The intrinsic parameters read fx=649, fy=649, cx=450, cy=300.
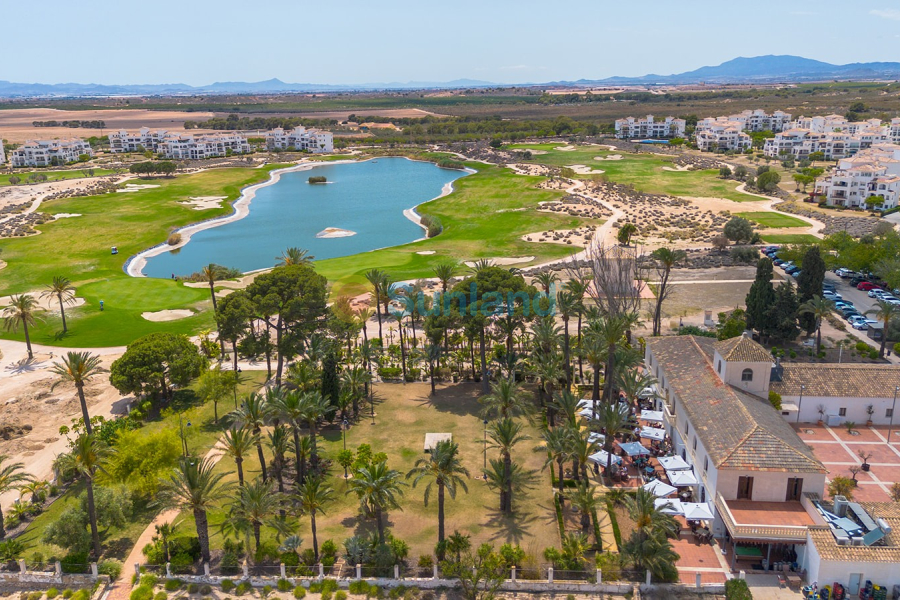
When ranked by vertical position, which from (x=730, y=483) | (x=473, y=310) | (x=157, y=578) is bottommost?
(x=157, y=578)

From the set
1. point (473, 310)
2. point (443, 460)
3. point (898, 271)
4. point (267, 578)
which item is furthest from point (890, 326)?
point (267, 578)

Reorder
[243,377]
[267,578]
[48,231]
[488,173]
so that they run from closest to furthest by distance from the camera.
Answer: [267,578] < [243,377] < [48,231] < [488,173]

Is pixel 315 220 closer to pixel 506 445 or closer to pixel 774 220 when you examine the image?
pixel 774 220

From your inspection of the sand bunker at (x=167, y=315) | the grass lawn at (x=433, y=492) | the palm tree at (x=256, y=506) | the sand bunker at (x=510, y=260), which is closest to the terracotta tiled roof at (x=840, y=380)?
the grass lawn at (x=433, y=492)

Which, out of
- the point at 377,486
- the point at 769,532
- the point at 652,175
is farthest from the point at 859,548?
the point at 652,175

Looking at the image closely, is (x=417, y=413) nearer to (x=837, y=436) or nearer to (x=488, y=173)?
(x=837, y=436)
